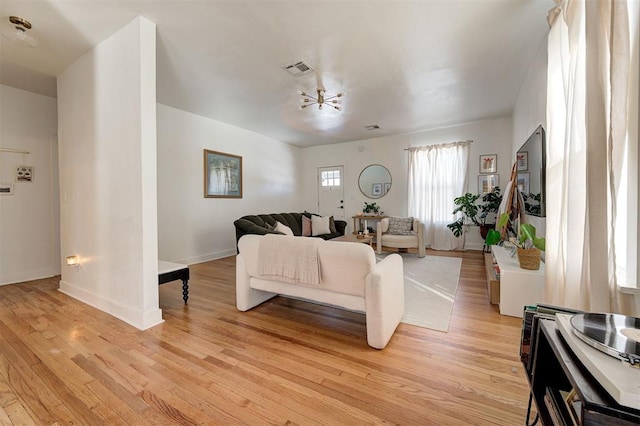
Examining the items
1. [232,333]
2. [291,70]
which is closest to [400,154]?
[291,70]

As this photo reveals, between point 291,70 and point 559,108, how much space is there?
8.39ft

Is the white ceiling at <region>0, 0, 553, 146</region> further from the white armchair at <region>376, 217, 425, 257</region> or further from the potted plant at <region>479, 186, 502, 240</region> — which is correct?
the white armchair at <region>376, 217, 425, 257</region>

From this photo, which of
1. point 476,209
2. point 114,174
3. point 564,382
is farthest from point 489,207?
point 114,174

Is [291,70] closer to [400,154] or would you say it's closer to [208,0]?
[208,0]

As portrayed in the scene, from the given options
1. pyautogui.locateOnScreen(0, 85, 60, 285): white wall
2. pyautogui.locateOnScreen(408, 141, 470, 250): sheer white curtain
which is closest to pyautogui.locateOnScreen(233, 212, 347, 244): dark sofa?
pyautogui.locateOnScreen(408, 141, 470, 250): sheer white curtain

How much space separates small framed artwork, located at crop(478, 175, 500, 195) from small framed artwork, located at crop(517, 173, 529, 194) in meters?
2.08

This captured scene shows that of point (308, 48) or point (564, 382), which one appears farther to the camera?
point (308, 48)

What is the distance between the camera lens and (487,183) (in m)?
5.31

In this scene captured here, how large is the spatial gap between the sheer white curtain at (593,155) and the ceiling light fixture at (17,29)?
3.92 meters

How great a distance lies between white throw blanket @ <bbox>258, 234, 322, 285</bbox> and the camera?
2.00 meters

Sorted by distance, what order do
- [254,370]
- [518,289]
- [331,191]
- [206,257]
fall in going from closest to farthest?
1. [254,370]
2. [518,289]
3. [206,257]
4. [331,191]

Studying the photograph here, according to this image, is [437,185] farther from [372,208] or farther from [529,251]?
[529,251]

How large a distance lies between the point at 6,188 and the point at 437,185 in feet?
23.3

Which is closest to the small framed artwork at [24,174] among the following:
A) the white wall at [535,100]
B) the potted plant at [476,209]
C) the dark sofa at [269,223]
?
the dark sofa at [269,223]
